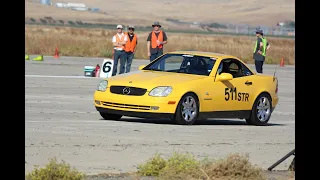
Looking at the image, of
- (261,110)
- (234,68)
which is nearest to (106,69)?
(234,68)

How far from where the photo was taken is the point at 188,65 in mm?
18594

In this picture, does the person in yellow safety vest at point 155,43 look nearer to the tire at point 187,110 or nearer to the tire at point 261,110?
the tire at point 261,110

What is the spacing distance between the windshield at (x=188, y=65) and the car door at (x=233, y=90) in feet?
0.88

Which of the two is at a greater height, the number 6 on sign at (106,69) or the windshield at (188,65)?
the windshield at (188,65)

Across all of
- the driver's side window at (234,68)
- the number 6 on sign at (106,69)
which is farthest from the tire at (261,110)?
the number 6 on sign at (106,69)

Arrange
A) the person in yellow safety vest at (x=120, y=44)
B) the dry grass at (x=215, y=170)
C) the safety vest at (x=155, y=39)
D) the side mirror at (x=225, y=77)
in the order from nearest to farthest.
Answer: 1. the dry grass at (x=215, y=170)
2. the side mirror at (x=225, y=77)
3. the safety vest at (x=155, y=39)
4. the person in yellow safety vest at (x=120, y=44)

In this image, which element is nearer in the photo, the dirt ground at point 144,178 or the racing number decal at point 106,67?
the dirt ground at point 144,178

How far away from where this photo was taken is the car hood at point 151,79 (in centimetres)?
1739

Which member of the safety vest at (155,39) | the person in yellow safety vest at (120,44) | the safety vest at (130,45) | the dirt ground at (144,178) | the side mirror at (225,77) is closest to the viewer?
the dirt ground at (144,178)

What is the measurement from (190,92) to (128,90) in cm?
115

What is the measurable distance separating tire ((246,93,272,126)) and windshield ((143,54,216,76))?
1.29 m

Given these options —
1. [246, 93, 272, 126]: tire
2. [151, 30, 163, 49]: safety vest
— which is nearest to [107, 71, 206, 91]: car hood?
[246, 93, 272, 126]: tire

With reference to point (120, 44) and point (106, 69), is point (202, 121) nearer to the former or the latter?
point (120, 44)
